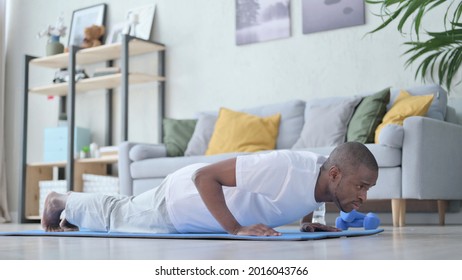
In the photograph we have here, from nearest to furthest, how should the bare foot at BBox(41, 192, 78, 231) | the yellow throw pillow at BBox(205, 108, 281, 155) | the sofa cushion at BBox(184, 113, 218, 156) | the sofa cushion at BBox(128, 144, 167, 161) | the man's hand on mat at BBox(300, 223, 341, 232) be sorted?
the man's hand on mat at BBox(300, 223, 341, 232) → the bare foot at BBox(41, 192, 78, 231) → the yellow throw pillow at BBox(205, 108, 281, 155) → the sofa cushion at BBox(128, 144, 167, 161) → the sofa cushion at BBox(184, 113, 218, 156)

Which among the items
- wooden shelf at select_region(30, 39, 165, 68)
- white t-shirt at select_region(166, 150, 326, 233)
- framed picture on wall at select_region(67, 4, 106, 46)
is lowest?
white t-shirt at select_region(166, 150, 326, 233)

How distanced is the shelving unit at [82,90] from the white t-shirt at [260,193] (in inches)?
116

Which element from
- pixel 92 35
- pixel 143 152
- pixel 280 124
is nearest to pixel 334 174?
pixel 280 124

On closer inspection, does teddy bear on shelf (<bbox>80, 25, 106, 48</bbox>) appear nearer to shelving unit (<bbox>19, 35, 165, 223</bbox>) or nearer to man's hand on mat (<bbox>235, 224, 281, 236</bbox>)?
shelving unit (<bbox>19, 35, 165, 223</bbox>)

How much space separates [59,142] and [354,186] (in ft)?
13.8

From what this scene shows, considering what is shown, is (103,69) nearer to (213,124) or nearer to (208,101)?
(208,101)

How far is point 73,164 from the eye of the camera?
5.68 m

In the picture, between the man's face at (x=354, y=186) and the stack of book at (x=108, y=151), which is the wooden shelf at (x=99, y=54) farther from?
the man's face at (x=354, y=186)

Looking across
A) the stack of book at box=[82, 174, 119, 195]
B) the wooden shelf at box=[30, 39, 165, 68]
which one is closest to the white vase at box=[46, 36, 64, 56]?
the wooden shelf at box=[30, 39, 165, 68]

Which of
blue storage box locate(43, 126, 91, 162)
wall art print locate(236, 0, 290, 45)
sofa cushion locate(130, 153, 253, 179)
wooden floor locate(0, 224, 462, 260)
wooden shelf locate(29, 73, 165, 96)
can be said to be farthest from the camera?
blue storage box locate(43, 126, 91, 162)

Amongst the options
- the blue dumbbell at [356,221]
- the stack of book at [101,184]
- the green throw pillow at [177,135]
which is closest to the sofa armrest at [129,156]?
the green throw pillow at [177,135]

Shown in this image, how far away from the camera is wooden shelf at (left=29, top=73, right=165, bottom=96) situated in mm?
5637

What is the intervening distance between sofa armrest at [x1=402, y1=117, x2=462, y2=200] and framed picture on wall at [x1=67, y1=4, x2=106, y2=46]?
3.48 metres
